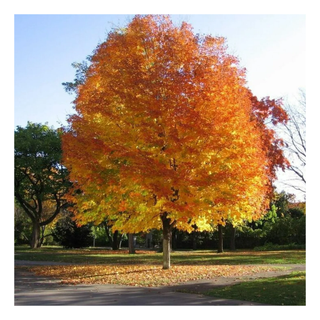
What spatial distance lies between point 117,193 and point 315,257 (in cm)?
840

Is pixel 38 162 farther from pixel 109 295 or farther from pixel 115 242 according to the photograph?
pixel 109 295

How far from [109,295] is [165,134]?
6.73 meters

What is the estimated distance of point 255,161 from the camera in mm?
16547

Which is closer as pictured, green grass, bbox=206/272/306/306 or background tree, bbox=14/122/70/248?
green grass, bbox=206/272/306/306

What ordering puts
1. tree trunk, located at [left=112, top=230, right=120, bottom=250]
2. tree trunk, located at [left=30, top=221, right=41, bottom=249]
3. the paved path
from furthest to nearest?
1. tree trunk, located at [left=112, top=230, right=120, bottom=250]
2. tree trunk, located at [left=30, top=221, right=41, bottom=249]
3. the paved path

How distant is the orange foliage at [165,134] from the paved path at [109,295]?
3506mm

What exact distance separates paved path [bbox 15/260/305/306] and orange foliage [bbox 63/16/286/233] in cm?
351

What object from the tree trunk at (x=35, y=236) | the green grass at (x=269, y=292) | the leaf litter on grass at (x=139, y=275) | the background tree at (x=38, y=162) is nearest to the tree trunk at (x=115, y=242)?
the background tree at (x=38, y=162)

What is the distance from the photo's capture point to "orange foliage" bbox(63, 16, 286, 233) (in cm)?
1588

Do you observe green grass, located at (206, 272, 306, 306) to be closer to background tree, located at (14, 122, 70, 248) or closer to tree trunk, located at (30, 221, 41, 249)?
background tree, located at (14, 122, 70, 248)

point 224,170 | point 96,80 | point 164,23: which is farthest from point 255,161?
point 96,80

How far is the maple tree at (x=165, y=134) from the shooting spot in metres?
15.9

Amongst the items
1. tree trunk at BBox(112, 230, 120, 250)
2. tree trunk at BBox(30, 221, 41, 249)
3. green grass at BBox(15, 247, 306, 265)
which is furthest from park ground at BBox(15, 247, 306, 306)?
tree trunk at BBox(112, 230, 120, 250)

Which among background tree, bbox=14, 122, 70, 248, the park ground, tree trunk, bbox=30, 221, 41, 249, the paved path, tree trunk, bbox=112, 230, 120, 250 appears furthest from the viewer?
tree trunk, bbox=112, 230, 120, 250
